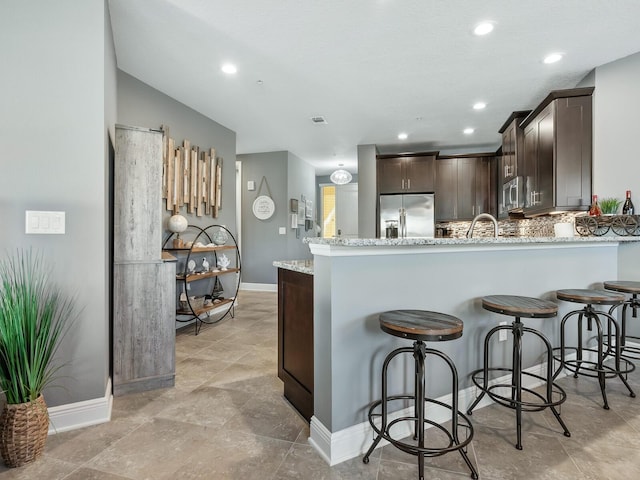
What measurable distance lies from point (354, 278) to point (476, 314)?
3.18 ft

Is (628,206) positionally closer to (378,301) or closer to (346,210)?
(378,301)

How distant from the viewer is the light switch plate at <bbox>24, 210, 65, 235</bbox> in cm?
179

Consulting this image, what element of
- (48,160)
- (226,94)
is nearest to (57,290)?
(48,160)

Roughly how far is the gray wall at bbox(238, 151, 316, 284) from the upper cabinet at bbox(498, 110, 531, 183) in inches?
144

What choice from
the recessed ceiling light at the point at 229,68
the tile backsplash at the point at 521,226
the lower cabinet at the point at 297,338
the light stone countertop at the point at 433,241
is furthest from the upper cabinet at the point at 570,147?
the recessed ceiling light at the point at 229,68

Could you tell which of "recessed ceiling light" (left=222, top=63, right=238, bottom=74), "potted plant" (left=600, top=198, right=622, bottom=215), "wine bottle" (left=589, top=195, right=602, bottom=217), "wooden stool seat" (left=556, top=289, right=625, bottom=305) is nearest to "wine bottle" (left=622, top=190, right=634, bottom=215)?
"potted plant" (left=600, top=198, right=622, bottom=215)

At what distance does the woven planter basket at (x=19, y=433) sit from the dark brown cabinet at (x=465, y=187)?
18.7 ft

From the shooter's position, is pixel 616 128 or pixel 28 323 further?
pixel 616 128

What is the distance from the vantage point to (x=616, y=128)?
308 cm

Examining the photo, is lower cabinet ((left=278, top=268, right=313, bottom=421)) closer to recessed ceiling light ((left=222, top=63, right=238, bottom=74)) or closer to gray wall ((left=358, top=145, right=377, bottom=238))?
recessed ceiling light ((left=222, top=63, right=238, bottom=74))

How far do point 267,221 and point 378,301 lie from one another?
5036 mm

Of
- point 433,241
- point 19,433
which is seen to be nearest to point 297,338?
point 433,241

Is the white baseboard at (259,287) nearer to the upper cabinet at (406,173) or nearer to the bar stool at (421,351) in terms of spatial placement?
the upper cabinet at (406,173)

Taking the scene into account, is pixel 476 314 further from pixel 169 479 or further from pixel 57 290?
pixel 57 290
